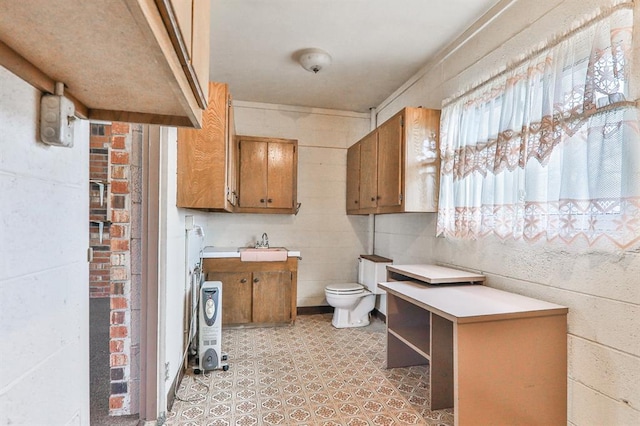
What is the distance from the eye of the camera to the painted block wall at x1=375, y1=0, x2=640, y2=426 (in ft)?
4.40

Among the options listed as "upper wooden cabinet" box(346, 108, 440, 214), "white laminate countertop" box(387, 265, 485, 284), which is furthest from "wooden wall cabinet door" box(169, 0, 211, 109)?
"upper wooden cabinet" box(346, 108, 440, 214)

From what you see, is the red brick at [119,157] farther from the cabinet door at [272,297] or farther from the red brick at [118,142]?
the cabinet door at [272,297]

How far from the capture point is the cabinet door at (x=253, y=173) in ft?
11.6

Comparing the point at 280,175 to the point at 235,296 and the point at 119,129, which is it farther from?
the point at 119,129

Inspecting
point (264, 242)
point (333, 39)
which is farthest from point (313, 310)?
point (333, 39)

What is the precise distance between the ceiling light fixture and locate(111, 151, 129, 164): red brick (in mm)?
1643

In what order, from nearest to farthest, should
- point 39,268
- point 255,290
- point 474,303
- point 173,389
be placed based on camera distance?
point 39,268
point 474,303
point 173,389
point 255,290

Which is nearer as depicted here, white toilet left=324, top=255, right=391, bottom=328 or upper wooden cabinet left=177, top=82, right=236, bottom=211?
upper wooden cabinet left=177, top=82, right=236, bottom=211

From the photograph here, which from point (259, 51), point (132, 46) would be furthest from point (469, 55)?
point (132, 46)

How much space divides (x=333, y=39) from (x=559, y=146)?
1.75 metres

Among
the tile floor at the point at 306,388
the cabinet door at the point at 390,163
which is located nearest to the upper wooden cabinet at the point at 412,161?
the cabinet door at the point at 390,163

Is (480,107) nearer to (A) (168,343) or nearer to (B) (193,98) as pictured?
(B) (193,98)

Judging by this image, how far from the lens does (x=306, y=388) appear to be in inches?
84.0

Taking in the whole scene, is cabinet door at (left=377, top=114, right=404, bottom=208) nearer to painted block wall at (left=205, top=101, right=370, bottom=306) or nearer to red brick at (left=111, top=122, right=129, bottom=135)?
painted block wall at (left=205, top=101, right=370, bottom=306)
